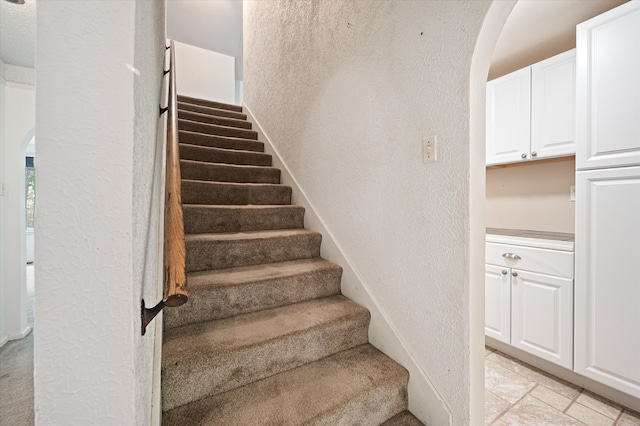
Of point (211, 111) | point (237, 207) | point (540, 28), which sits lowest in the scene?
point (237, 207)

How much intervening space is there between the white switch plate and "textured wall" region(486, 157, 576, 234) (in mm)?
1818

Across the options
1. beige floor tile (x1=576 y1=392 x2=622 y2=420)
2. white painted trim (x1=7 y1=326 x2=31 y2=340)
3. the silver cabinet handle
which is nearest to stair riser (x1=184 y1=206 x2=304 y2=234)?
the silver cabinet handle

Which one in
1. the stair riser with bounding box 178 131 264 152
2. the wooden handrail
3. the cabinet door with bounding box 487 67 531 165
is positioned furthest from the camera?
the stair riser with bounding box 178 131 264 152

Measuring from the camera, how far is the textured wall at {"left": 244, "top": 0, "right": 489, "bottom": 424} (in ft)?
3.38

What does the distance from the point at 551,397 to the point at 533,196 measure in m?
1.55

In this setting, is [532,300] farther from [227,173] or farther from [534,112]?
[227,173]

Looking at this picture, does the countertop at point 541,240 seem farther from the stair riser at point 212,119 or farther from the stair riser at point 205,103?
the stair riser at point 205,103

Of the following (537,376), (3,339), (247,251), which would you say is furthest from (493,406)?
(3,339)

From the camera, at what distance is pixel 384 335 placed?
53.4 inches

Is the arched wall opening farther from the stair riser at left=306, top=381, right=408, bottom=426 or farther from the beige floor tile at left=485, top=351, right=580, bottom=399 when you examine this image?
the beige floor tile at left=485, top=351, right=580, bottom=399

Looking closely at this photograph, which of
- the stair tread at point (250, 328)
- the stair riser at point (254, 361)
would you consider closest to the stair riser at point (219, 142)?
the stair tread at point (250, 328)

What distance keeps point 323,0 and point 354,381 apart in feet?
7.45

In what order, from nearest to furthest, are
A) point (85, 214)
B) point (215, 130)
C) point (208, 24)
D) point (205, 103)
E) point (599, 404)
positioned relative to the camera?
point (85, 214) → point (599, 404) → point (215, 130) → point (205, 103) → point (208, 24)

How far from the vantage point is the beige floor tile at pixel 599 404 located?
156 centimetres
